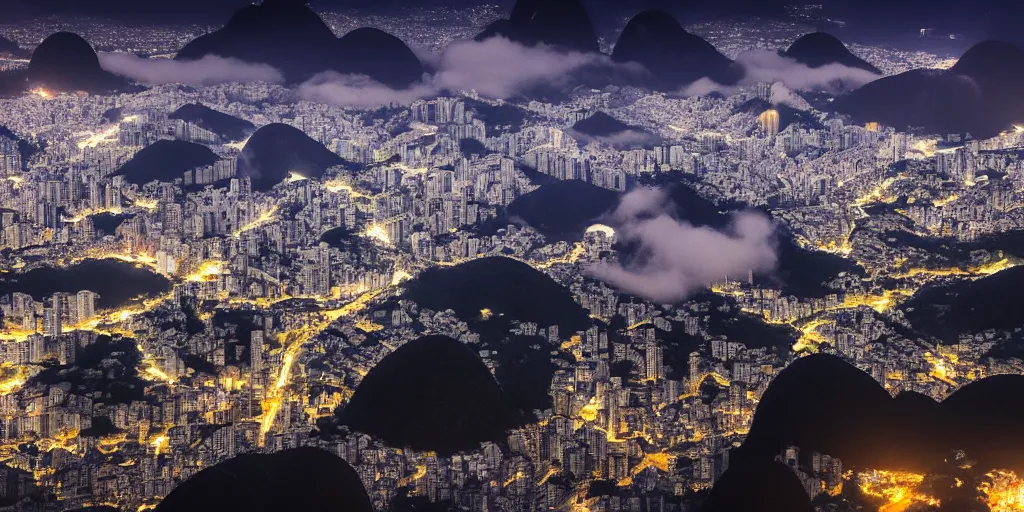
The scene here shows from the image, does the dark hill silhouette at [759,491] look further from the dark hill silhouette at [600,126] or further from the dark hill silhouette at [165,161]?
the dark hill silhouette at [600,126]

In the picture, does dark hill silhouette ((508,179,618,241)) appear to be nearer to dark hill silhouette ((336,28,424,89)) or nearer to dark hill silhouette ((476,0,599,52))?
dark hill silhouette ((336,28,424,89))

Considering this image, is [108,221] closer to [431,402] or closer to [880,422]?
[431,402]

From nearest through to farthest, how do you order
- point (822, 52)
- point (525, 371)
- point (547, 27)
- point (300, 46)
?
1. point (525, 371)
2. point (822, 52)
3. point (547, 27)
4. point (300, 46)

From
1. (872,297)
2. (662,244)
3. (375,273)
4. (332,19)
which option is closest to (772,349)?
(872,297)

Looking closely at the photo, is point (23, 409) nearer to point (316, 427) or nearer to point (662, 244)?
point (316, 427)

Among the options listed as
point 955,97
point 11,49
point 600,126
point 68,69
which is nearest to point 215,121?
point 68,69

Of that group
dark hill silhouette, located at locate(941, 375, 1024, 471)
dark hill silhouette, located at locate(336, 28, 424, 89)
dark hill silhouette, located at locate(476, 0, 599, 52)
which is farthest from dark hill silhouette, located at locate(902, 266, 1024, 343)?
dark hill silhouette, located at locate(476, 0, 599, 52)
